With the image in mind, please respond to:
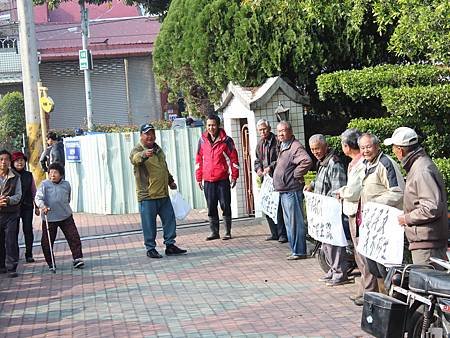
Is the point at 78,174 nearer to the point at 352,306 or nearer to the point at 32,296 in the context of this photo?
the point at 32,296

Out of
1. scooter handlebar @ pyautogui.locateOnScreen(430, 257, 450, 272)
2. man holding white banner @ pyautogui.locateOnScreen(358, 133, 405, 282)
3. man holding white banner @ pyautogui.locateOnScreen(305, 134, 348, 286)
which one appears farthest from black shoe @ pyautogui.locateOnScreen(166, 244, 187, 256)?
scooter handlebar @ pyautogui.locateOnScreen(430, 257, 450, 272)

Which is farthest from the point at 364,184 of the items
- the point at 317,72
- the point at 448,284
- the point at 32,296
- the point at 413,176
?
the point at 317,72

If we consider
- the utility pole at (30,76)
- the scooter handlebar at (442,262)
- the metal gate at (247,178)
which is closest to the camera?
the scooter handlebar at (442,262)

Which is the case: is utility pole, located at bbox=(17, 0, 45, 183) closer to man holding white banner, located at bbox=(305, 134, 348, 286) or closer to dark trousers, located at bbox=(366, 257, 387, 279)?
man holding white banner, located at bbox=(305, 134, 348, 286)

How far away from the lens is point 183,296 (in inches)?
417

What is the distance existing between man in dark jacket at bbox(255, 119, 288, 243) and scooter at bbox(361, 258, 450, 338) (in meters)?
6.04

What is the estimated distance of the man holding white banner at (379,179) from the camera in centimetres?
888

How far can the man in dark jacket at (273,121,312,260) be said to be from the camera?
39.9ft

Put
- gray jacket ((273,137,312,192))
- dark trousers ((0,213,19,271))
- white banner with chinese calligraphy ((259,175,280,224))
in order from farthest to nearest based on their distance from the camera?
white banner with chinese calligraphy ((259,175,280,224))
dark trousers ((0,213,19,271))
gray jacket ((273,137,312,192))

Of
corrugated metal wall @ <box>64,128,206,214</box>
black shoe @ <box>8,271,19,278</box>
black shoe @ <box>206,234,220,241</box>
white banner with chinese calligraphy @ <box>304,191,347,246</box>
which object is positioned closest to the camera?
white banner with chinese calligraphy @ <box>304,191,347,246</box>

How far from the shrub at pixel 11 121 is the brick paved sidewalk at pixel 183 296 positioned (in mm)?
21377

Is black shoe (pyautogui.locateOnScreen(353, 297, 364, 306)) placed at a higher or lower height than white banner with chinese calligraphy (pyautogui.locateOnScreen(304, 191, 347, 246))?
lower

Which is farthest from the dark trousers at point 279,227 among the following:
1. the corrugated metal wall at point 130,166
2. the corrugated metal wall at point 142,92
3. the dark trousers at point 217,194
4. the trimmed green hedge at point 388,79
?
the corrugated metal wall at point 142,92

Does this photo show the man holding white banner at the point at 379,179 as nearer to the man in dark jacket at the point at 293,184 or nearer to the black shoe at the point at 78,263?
the man in dark jacket at the point at 293,184
